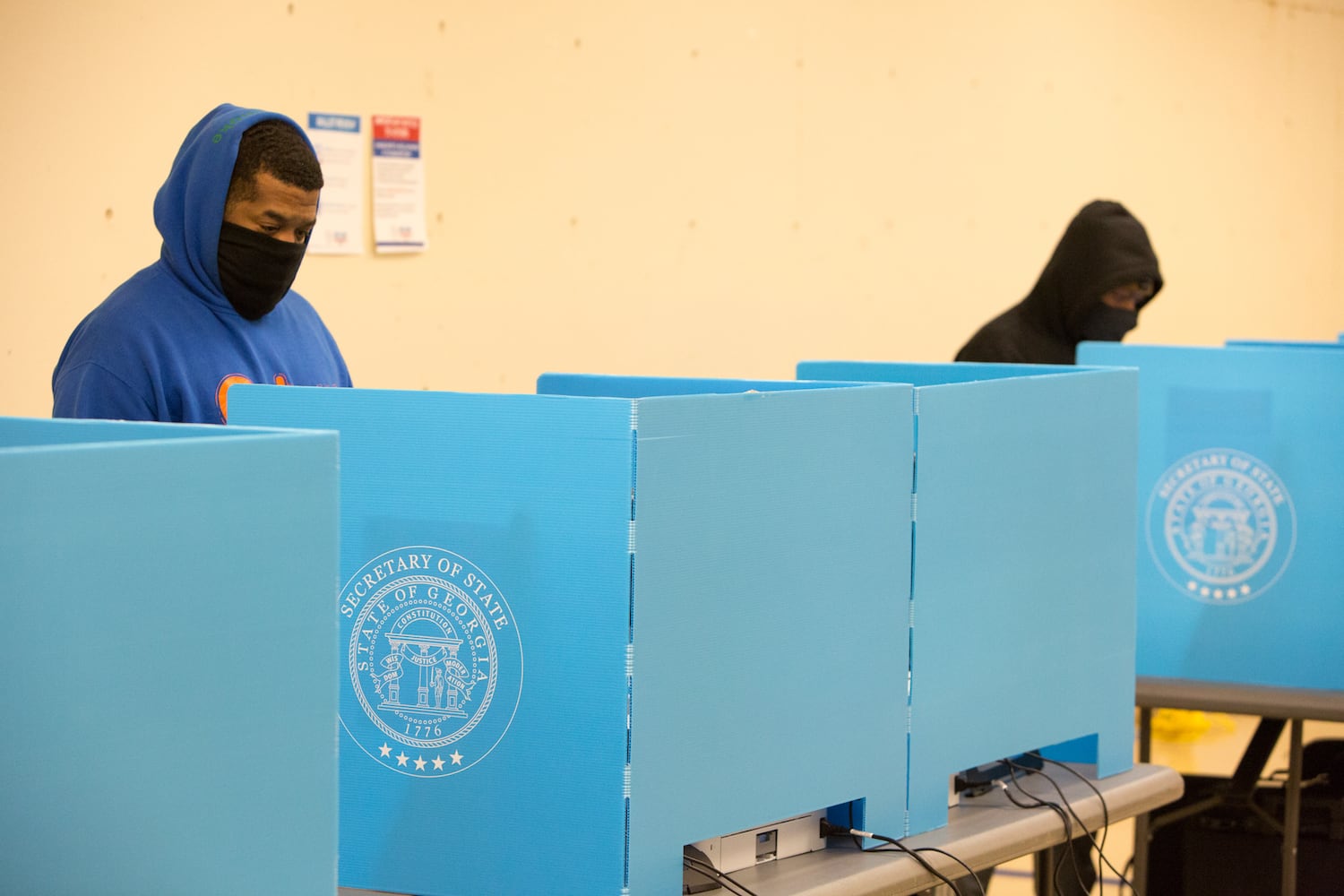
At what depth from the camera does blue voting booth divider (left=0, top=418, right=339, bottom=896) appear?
31.6 inches

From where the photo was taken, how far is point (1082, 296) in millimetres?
2736

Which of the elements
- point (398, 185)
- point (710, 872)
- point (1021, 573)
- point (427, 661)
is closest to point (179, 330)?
point (427, 661)

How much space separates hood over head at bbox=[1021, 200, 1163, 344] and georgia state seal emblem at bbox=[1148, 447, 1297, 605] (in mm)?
657

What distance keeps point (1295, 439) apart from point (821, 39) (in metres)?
2.12

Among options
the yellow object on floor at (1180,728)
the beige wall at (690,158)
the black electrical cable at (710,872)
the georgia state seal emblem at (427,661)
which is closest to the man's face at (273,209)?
the georgia state seal emblem at (427,661)

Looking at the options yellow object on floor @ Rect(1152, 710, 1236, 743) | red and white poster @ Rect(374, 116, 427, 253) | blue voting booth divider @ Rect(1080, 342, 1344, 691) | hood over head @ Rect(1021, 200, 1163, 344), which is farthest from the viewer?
yellow object on floor @ Rect(1152, 710, 1236, 743)

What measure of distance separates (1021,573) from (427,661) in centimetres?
63

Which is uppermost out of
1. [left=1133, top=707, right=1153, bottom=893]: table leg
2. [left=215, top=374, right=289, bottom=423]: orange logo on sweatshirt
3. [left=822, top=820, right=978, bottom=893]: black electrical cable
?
[left=215, top=374, right=289, bottom=423]: orange logo on sweatshirt

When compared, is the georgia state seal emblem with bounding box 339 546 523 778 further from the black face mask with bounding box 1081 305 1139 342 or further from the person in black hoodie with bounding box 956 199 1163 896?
the black face mask with bounding box 1081 305 1139 342

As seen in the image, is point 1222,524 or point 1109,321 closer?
point 1222,524

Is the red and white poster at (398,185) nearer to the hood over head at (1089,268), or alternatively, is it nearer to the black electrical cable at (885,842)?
the hood over head at (1089,268)

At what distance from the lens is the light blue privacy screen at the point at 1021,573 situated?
4.71ft

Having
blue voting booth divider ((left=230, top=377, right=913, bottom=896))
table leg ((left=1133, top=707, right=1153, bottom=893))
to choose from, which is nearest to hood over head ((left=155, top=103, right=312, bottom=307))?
blue voting booth divider ((left=230, top=377, right=913, bottom=896))

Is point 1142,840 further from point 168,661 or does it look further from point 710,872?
point 168,661
